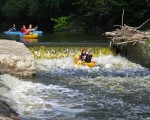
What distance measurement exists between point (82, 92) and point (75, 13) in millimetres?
28651

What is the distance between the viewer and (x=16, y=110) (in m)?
8.93

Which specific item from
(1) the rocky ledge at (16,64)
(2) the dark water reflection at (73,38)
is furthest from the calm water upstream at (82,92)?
(2) the dark water reflection at (73,38)

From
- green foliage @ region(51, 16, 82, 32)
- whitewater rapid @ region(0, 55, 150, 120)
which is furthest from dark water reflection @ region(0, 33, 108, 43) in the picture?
green foliage @ region(51, 16, 82, 32)

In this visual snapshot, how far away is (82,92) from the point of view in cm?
1166

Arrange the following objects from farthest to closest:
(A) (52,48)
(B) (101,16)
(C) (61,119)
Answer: (B) (101,16)
(A) (52,48)
(C) (61,119)

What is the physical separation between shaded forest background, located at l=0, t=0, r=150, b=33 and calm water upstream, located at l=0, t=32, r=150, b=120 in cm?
1537

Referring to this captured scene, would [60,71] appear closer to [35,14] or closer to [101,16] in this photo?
[101,16]

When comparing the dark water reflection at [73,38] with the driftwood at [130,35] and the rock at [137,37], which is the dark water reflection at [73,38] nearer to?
the driftwood at [130,35]

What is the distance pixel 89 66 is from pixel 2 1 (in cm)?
3873

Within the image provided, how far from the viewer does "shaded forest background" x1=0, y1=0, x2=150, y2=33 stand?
107 feet

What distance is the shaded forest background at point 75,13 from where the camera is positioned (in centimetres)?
3250

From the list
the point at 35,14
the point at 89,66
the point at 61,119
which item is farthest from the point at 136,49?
the point at 35,14

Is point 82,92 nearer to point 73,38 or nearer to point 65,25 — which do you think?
point 73,38

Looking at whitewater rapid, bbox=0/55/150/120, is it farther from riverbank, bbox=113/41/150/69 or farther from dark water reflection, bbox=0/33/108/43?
dark water reflection, bbox=0/33/108/43
